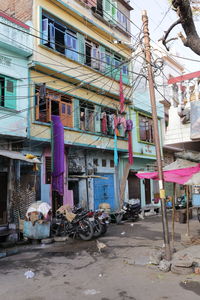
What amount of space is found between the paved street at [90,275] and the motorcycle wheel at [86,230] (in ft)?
1.69

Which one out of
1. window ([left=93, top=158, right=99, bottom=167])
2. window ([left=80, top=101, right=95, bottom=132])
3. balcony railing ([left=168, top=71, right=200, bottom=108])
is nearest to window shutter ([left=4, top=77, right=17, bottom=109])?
window ([left=80, top=101, right=95, bottom=132])

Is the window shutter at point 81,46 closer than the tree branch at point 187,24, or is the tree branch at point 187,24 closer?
the tree branch at point 187,24

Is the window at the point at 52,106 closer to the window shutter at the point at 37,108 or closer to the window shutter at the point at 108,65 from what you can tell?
the window shutter at the point at 37,108

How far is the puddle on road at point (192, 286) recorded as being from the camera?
16.3ft

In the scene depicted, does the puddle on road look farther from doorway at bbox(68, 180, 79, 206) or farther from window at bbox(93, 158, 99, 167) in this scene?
window at bbox(93, 158, 99, 167)

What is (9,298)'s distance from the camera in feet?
15.6

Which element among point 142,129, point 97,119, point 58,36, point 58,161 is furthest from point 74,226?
point 142,129

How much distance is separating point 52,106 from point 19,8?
5315mm

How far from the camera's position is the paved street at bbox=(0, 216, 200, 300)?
16.1ft

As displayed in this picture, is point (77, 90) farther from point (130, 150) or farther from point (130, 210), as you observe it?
point (130, 210)

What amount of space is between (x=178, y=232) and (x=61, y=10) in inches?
498

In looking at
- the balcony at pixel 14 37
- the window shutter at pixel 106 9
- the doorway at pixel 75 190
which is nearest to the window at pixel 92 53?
the window shutter at pixel 106 9

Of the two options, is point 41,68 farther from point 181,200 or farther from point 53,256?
point 181,200

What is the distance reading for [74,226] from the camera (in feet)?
33.6
